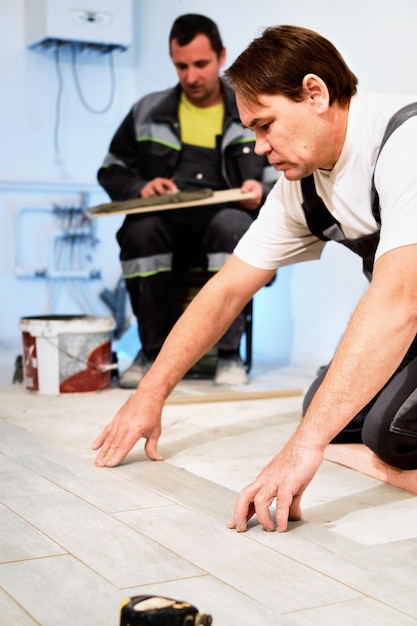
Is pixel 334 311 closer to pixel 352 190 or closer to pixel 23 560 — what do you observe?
pixel 352 190

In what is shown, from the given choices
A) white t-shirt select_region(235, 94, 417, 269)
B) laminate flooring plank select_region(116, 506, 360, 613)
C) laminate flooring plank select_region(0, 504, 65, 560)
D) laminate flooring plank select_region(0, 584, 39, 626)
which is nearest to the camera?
laminate flooring plank select_region(0, 584, 39, 626)

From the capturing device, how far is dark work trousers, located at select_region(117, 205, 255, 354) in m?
3.20

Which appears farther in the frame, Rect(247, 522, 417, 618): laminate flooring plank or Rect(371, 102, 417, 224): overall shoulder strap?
Rect(371, 102, 417, 224): overall shoulder strap

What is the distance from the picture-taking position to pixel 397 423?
176cm

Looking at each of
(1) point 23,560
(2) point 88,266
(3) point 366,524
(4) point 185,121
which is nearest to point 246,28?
(4) point 185,121

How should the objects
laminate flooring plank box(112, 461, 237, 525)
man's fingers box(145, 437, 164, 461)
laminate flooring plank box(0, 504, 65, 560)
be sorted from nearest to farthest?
laminate flooring plank box(0, 504, 65, 560) < laminate flooring plank box(112, 461, 237, 525) < man's fingers box(145, 437, 164, 461)

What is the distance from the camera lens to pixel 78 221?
15.8 feet

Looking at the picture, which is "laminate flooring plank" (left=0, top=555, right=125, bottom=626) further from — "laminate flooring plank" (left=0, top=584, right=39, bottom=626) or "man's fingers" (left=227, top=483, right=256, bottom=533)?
"man's fingers" (left=227, top=483, right=256, bottom=533)

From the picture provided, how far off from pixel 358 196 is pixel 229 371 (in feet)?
5.17

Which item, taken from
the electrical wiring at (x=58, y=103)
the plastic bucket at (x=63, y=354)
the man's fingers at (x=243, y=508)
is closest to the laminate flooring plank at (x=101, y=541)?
the man's fingers at (x=243, y=508)

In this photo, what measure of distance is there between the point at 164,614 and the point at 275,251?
1.08m

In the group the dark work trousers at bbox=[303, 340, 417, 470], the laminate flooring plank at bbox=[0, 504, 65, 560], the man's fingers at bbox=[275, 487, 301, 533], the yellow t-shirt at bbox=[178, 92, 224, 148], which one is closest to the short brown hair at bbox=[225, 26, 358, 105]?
the dark work trousers at bbox=[303, 340, 417, 470]

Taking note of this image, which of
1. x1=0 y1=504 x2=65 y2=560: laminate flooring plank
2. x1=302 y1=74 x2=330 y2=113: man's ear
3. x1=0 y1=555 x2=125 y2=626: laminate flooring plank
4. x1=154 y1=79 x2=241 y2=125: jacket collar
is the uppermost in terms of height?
x1=154 y1=79 x2=241 y2=125: jacket collar

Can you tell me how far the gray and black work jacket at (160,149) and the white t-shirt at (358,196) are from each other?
4.58 feet
